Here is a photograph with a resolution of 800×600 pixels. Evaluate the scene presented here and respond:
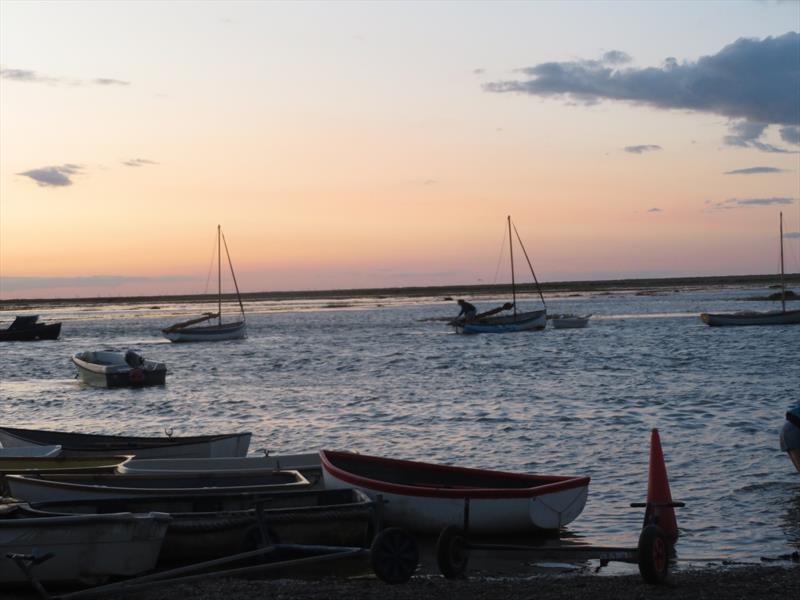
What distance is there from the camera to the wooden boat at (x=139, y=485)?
13.4 metres

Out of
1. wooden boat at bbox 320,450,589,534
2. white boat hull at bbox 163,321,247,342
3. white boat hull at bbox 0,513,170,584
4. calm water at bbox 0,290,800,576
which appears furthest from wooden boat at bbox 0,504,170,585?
white boat hull at bbox 163,321,247,342

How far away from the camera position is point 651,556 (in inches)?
420

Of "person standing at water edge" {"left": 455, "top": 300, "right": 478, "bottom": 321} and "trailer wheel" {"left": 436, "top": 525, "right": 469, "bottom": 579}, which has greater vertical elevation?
"person standing at water edge" {"left": 455, "top": 300, "right": 478, "bottom": 321}

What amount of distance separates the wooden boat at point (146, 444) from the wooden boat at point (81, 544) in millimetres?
7261

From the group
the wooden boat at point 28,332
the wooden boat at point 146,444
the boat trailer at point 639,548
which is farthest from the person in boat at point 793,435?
the wooden boat at point 28,332

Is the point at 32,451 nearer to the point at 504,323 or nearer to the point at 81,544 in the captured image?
the point at 81,544

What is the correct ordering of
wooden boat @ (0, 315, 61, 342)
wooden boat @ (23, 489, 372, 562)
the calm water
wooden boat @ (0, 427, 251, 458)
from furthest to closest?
wooden boat @ (0, 315, 61, 342) → wooden boat @ (0, 427, 251, 458) → the calm water → wooden boat @ (23, 489, 372, 562)

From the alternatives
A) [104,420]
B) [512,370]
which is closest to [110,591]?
[104,420]

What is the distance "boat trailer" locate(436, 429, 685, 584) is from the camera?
10719mm

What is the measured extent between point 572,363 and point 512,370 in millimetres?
4228

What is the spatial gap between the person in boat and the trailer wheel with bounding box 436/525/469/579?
7.56 meters

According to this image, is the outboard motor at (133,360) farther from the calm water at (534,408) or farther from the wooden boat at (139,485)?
the wooden boat at (139,485)

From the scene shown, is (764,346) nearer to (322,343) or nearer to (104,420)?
(322,343)

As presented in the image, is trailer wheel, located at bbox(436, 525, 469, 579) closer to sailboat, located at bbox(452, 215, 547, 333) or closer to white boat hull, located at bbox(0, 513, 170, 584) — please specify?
white boat hull, located at bbox(0, 513, 170, 584)
